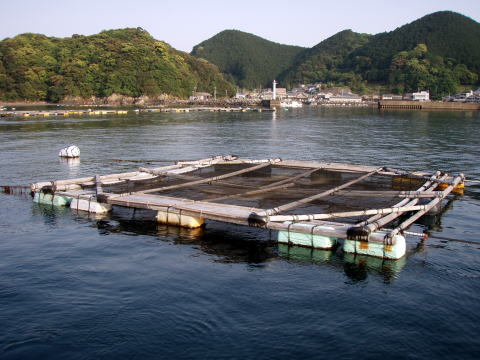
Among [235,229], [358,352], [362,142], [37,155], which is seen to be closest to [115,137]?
[37,155]

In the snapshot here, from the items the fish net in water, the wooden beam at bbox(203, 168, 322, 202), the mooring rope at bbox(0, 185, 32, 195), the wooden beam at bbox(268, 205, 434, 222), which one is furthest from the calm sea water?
the mooring rope at bbox(0, 185, 32, 195)

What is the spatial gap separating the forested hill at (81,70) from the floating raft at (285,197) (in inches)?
6435

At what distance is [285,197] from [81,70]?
577ft

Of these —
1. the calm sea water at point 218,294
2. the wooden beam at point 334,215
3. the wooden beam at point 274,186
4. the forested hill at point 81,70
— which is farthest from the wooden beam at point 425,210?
the forested hill at point 81,70

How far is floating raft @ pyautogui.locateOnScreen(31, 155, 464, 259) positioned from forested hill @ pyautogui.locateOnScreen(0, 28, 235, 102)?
16345cm

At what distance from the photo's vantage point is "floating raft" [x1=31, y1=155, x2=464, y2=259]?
51.1 ft

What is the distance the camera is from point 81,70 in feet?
585

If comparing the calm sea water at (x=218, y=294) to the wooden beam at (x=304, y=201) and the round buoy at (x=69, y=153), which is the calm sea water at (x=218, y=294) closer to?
the wooden beam at (x=304, y=201)

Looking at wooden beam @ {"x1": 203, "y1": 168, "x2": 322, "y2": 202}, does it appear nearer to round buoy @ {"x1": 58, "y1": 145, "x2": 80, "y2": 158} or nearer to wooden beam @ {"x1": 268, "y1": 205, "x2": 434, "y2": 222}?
wooden beam @ {"x1": 268, "y1": 205, "x2": 434, "y2": 222}

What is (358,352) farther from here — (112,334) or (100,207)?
(100,207)

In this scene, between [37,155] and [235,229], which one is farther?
[37,155]

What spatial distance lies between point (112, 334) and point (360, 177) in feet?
53.4

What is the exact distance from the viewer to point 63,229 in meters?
18.7

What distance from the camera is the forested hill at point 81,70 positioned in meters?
171
